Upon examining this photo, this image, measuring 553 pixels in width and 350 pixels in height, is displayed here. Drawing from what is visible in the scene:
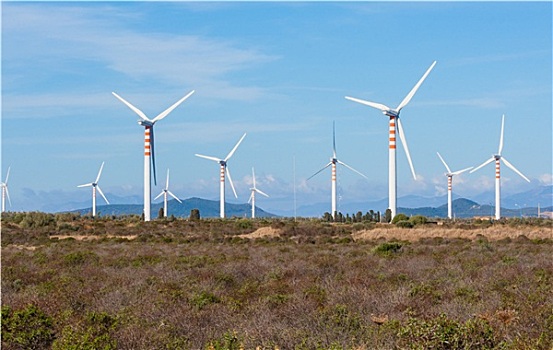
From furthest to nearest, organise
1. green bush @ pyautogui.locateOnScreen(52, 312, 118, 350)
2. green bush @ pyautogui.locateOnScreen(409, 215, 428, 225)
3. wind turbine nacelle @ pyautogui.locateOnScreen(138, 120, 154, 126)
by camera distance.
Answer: wind turbine nacelle @ pyautogui.locateOnScreen(138, 120, 154, 126) < green bush @ pyautogui.locateOnScreen(409, 215, 428, 225) < green bush @ pyautogui.locateOnScreen(52, 312, 118, 350)

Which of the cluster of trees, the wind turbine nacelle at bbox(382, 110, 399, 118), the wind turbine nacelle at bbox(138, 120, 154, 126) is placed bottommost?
the cluster of trees

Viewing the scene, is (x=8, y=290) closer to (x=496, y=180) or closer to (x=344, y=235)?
(x=344, y=235)

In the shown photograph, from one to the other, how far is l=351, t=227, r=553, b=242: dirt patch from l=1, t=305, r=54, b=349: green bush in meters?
41.7

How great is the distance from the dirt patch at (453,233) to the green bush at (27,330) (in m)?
41.7

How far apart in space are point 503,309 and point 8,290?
12.2 m

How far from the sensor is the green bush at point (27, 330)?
13.0 meters

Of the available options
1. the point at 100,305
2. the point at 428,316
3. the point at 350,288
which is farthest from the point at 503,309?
the point at 100,305

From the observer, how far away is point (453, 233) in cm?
5656

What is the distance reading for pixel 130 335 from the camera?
1234 cm

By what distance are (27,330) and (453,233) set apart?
46.4 meters

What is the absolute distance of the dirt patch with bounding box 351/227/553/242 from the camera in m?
54.6

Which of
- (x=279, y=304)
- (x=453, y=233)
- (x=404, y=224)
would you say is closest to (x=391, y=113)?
(x=404, y=224)

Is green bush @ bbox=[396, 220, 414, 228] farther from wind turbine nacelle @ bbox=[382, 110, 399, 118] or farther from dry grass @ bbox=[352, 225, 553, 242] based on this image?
wind turbine nacelle @ bbox=[382, 110, 399, 118]

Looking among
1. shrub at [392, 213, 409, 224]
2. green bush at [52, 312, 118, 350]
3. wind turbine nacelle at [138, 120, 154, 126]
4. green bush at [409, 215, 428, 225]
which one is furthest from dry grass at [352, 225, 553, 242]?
green bush at [52, 312, 118, 350]
